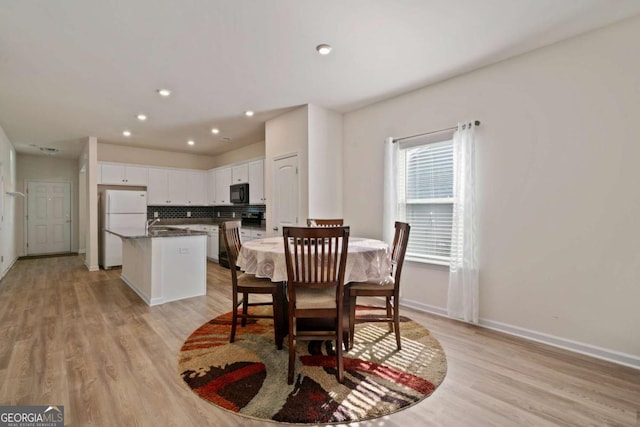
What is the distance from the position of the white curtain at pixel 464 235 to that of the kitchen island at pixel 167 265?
127 inches

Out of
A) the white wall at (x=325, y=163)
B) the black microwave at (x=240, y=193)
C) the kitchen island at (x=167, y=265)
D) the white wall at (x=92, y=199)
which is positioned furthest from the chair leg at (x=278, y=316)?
the white wall at (x=92, y=199)

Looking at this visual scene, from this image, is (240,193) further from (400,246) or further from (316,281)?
(316,281)

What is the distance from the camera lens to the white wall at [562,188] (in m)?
2.29

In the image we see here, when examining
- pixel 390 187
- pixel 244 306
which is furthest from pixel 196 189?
pixel 390 187

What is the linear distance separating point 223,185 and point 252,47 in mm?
4653

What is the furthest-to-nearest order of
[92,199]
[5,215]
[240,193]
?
[240,193] → [92,199] → [5,215]

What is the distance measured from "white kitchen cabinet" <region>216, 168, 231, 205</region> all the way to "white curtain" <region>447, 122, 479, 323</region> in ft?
16.3

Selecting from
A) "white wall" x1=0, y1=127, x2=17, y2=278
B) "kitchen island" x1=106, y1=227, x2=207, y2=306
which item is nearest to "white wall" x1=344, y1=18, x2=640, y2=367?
"kitchen island" x1=106, y1=227, x2=207, y2=306

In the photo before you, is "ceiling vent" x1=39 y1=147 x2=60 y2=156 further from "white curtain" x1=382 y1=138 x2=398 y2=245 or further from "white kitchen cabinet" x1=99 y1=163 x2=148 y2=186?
"white curtain" x1=382 y1=138 x2=398 y2=245

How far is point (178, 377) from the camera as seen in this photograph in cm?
208

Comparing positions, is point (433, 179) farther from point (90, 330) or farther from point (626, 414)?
point (90, 330)

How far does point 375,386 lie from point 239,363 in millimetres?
1026

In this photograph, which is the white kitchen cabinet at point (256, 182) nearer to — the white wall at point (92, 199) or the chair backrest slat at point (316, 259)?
the white wall at point (92, 199)

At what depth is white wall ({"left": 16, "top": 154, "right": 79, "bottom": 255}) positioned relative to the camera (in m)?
7.20
